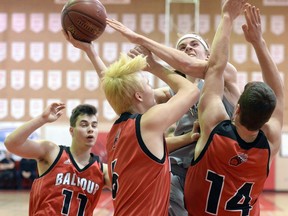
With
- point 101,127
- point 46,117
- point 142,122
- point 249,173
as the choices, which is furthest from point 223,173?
point 101,127

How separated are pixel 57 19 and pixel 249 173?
11275 millimetres

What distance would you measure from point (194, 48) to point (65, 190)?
1409 mm

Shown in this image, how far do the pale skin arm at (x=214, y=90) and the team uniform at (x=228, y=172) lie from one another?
0.15 feet

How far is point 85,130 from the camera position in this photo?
12.3ft

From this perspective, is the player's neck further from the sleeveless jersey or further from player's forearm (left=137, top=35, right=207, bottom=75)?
the sleeveless jersey

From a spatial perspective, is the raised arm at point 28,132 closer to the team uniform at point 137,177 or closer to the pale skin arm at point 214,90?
the team uniform at point 137,177

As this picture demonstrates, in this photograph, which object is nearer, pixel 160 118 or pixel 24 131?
pixel 160 118

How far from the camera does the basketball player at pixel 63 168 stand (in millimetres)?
3322

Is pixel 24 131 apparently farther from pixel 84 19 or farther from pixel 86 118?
pixel 84 19

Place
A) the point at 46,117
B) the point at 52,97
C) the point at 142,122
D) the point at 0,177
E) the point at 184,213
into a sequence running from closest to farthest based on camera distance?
the point at 142,122
the point at 184,213
the point at 46,117
the point at 0,177
the point at 52,97

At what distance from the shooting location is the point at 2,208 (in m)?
8.48

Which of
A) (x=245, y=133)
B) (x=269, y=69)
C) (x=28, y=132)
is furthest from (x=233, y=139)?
(x=28, y=132)

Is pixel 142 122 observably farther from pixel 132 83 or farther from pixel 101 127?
pixel 101 127

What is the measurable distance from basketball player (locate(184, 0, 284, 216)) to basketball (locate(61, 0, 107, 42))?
1.00 metres
